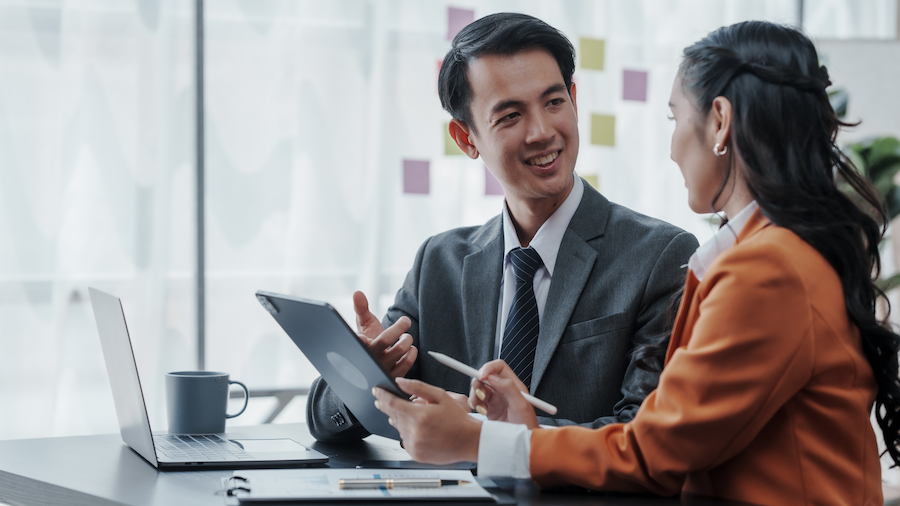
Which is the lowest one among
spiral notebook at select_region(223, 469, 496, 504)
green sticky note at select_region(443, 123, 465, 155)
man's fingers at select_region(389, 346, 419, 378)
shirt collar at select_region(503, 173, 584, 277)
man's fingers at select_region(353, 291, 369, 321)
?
spiral notebook at select_region(223, 469, 496, 504)

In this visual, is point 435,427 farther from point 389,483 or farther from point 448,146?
point 448,146

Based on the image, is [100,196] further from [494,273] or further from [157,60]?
[494,273]

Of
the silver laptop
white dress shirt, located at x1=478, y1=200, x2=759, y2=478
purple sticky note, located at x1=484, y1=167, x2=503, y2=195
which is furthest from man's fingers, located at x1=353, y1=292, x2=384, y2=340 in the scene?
purple sticky note, located at x1=484, y1=167, x2=503, y2=195

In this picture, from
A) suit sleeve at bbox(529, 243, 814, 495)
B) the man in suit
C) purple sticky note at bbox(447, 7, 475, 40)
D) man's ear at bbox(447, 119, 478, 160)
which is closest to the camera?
suit sleeve at bbox(529, 243, 814, 495)

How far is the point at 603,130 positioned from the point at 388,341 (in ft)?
6.76

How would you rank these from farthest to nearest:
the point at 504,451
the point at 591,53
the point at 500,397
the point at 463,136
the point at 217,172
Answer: the point at 591,53 → the point at 217,172 → the point at 463,136 → the point at 500,397 → the point at 504,451

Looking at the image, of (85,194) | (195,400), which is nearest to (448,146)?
(85,194)

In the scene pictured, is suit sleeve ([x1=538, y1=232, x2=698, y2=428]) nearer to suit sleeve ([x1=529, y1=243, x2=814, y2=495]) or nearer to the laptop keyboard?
suit sleeve ([x1=529, y1=243, x2=814, y2=495])

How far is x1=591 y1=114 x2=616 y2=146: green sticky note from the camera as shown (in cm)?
312

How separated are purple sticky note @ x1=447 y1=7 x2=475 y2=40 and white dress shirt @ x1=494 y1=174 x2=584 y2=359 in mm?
1459

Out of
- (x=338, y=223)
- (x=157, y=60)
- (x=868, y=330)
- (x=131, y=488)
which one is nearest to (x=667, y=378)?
(x=868, y=330)

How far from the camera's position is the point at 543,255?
5.08ft

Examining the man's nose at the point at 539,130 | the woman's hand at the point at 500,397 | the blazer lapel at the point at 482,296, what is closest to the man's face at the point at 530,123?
the man's nose at the point at 539,130

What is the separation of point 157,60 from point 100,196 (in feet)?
1.55
